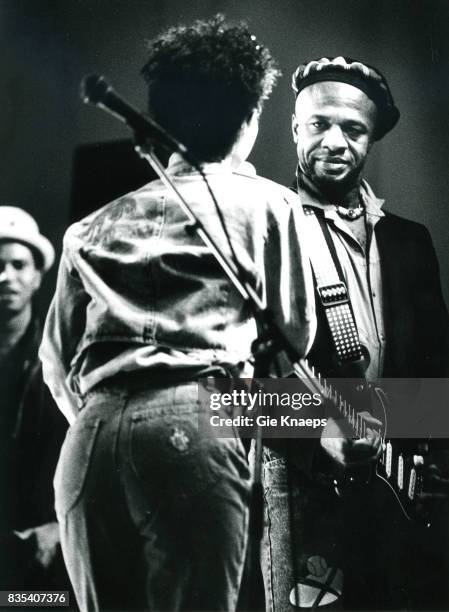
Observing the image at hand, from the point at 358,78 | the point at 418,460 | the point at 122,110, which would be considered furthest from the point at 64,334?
Answer: the point at 358,78

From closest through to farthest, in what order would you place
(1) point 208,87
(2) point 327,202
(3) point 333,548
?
(1) point 208,87, (3) point 333,548, (2) point 327,202

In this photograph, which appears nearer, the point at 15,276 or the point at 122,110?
the point at 122,110

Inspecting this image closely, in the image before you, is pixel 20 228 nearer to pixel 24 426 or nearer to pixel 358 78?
pixel 24 426

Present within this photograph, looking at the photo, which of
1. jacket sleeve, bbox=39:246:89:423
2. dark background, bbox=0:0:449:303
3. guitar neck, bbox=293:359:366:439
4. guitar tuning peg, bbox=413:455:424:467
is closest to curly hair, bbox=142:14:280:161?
dark background, bbox=0:0:449:303

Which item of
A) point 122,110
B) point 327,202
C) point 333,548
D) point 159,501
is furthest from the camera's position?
point 327,202

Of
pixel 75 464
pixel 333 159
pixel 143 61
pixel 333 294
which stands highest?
pixel 143 61

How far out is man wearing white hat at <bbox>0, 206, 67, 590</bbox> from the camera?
1.97m

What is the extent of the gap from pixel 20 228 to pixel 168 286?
0.61 metres

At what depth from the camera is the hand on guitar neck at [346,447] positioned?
1975mm

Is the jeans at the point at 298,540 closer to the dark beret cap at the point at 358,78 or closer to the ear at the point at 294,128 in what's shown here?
the ear at the point at 294,128

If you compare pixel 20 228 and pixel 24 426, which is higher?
pixel 20 228

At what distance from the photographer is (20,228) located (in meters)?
2.12

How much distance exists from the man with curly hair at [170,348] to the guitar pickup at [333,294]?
15 cm

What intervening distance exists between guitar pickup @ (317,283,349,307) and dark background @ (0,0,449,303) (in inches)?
11.5
